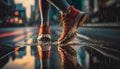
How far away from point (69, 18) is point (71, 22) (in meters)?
0.03

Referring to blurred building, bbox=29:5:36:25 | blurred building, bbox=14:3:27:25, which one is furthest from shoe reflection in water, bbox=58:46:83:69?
blurred building, bbox=14:3:27:25

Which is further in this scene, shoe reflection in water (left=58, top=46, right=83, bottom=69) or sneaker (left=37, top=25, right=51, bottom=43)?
sneaker (left=37, top=25, right=51, bottom=43)

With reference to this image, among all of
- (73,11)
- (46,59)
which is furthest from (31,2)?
(46,59)

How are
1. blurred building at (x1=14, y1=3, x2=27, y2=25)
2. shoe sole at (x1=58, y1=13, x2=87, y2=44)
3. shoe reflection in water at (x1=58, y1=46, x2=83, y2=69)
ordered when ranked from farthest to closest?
blurred building at (x1=14, y1=3, x2=27, y2=25) → shoe sole at (x1=58, y1=13, x2=87, y2=44) → shoe reflection in water at (x1=58, y1=46, x2=83, y2=69)

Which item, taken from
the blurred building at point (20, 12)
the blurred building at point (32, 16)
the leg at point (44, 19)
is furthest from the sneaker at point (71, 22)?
the blurred building at point (20, 12)

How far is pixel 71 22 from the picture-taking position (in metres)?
1.60

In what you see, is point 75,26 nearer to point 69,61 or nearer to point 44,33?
point 44,33

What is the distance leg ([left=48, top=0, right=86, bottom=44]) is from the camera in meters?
1.59

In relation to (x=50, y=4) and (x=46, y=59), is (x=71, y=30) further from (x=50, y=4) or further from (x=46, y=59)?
(x=46, y=59)

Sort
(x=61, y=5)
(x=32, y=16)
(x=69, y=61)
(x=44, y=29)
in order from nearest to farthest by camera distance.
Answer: (x=69, y=61) < (x=61, y=5) < (x=44, y=29) < (x=32, y=16)

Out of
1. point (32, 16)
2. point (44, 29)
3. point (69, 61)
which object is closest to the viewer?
point (69, 61)

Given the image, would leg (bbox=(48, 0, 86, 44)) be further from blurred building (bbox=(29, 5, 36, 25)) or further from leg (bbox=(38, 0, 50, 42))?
blurred building (bbox=(29, 5, 36, 25))

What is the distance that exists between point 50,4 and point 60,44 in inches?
12.3

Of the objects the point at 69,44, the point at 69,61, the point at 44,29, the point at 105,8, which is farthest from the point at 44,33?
the point at 69,61
